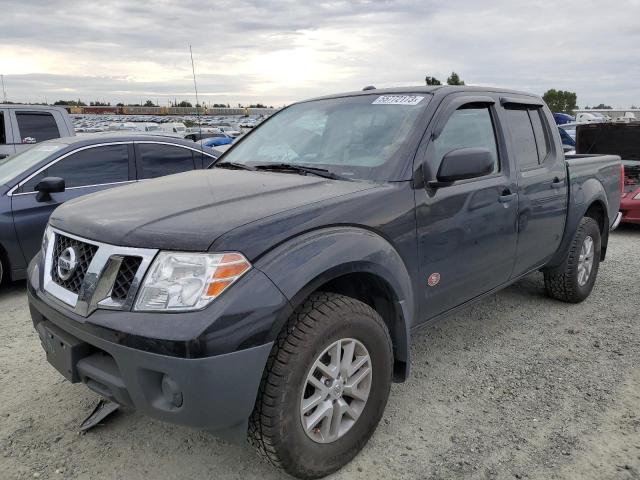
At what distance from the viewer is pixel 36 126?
8.53m

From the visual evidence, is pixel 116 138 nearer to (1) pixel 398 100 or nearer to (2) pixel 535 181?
(1) pixel 398 100

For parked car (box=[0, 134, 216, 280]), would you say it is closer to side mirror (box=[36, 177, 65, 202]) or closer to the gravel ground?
side mirror (box=[36, 177, 65, 202])

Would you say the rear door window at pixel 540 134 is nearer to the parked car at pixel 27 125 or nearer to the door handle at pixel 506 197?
the door handle at pixel 506 197

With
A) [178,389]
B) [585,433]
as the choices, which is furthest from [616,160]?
[178,389]

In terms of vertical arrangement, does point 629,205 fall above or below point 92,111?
below

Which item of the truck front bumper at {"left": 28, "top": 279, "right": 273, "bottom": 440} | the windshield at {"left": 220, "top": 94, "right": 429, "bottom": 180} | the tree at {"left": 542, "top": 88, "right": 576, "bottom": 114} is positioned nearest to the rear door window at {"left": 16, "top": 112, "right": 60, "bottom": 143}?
the windshield at {"left": 220, "top": 94, "right": 429, "bottom": 180}

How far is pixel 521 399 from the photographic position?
123 inches

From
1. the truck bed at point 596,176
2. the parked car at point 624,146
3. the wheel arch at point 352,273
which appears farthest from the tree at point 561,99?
the wheel arch at point 352,273

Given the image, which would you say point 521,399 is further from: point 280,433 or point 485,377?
point 280,433

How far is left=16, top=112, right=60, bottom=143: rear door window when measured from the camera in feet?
27.6

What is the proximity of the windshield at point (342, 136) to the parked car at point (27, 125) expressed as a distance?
6143 mm

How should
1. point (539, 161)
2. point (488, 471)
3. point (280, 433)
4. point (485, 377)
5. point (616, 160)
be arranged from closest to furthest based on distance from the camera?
point (280, 433)
point (488, 471)
point (485, 377)
point (539, 161)
point (616, 160)

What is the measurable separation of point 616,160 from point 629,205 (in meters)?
3.13

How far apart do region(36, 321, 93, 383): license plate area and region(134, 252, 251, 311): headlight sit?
0.45m
